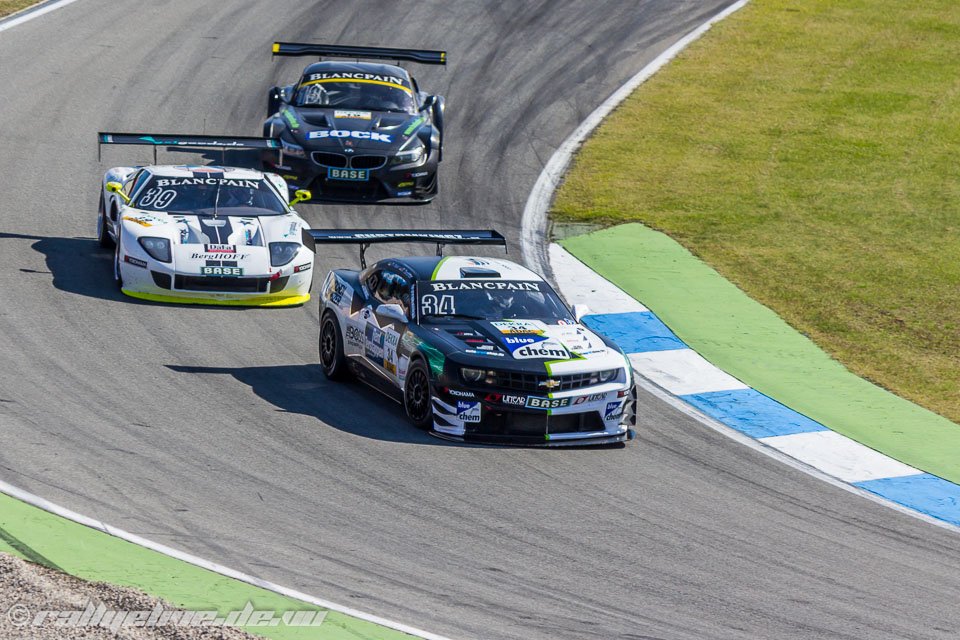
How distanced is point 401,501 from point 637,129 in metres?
14.1

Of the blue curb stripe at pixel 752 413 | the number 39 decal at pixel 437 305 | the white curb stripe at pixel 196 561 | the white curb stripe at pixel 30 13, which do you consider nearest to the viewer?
the white curb stripe at pixel 196 561

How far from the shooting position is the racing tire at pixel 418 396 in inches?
436

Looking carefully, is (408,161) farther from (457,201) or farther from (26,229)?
(26,229)

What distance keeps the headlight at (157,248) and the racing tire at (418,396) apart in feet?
13.2

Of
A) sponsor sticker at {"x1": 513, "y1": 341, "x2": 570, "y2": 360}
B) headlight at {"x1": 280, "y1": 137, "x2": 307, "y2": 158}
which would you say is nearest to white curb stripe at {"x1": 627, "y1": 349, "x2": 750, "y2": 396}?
sponsor sticker at {"x1": 513, "y1": 341, "x2": 570, "y2": 360}

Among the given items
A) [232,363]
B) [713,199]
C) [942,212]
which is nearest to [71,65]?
[713,199]

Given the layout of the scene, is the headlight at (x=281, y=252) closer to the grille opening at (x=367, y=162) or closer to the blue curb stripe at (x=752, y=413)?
the grille opening at (x=367, y=162)

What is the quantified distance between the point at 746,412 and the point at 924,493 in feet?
6.82

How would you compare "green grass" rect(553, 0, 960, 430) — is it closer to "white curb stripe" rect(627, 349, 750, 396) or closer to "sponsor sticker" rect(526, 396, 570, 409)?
"white curb stripe" rect(627, 349, 750, 396)

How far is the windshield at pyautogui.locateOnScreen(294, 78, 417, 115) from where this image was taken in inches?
763

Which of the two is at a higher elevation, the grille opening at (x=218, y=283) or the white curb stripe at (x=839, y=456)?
the grille opening at (x=218, y=283)

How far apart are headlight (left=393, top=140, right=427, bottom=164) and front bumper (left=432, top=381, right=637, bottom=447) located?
7950 millimetres

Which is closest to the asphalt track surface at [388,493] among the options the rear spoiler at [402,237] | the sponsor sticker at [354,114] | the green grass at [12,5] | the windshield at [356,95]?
Answer: the rear spoiler at [402,237]

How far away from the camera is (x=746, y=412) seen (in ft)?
41.4
